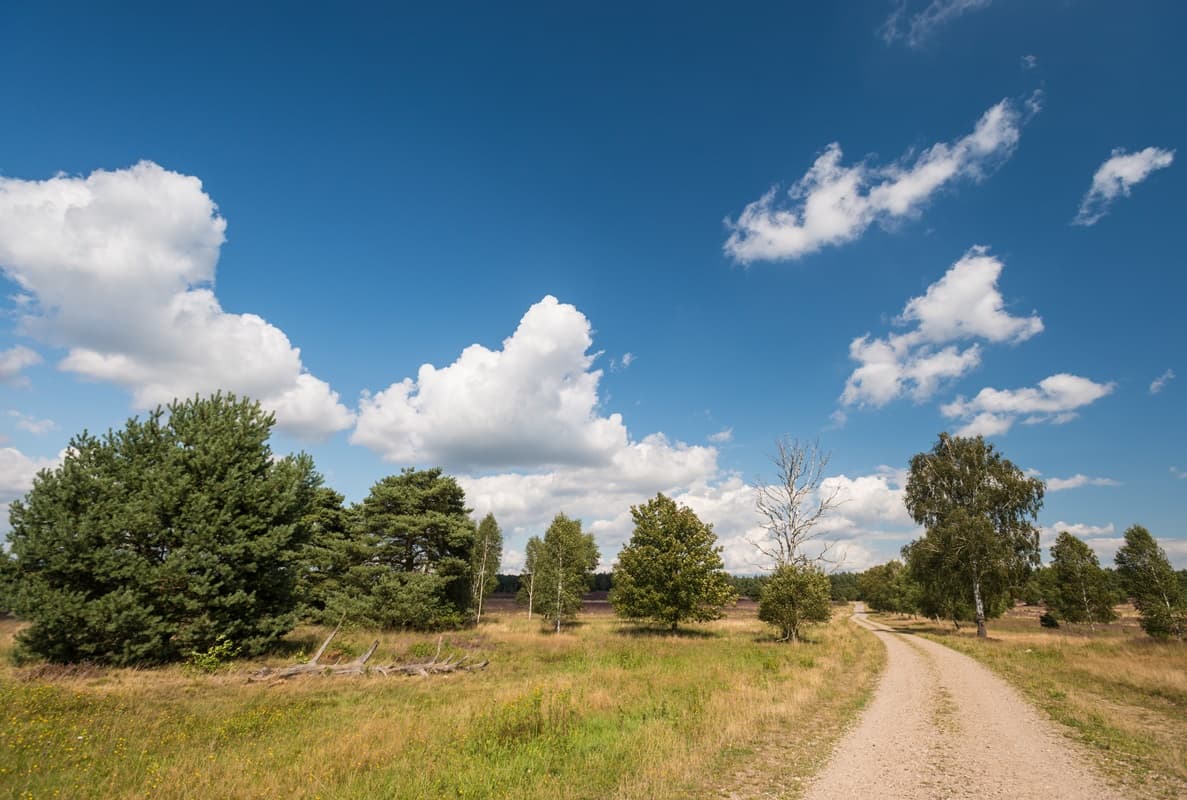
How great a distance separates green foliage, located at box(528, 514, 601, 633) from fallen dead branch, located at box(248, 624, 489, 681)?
2478cm

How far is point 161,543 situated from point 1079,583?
66.0 metres

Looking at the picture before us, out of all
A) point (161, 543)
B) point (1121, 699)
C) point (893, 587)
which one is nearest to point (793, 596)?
point (1121, 699)

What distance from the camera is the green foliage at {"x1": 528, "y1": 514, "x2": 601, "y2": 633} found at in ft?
151

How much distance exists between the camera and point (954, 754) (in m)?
8.90

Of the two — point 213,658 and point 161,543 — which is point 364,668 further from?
point 161,543

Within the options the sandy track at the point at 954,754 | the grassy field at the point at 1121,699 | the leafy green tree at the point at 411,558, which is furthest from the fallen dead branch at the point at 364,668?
the grassy field at the point at 1121,699

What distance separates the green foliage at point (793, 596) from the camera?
28.2 meters

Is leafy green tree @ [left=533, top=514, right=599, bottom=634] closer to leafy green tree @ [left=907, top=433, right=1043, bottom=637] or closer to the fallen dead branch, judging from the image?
the fallen dead branch

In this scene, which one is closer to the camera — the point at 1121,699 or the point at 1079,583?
the point at 1121,699

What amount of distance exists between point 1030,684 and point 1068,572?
41.1 m

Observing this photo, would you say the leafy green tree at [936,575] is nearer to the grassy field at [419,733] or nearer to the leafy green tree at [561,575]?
the grassy field at [419,733]

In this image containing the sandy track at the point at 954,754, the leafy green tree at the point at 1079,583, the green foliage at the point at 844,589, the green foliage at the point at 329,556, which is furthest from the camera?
the green foliage at the point at 844,589

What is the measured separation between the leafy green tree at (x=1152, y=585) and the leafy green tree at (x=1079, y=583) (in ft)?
27.4

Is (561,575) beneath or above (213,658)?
above
